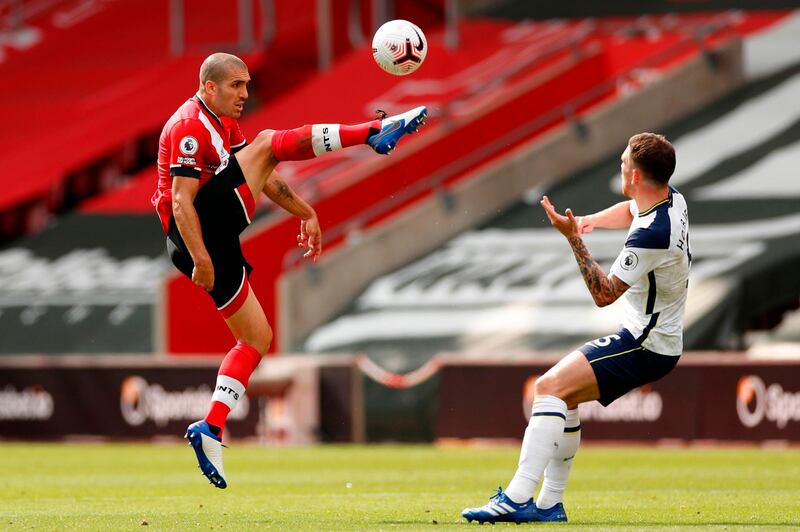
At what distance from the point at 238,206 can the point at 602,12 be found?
2029 centimetres

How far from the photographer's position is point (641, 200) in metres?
9.15

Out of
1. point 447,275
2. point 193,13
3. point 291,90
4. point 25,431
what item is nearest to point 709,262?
point 447,275

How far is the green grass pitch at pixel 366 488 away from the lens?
31.6ft

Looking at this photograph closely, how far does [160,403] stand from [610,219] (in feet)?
42.5

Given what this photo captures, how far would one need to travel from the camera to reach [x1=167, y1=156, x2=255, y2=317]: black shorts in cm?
1022

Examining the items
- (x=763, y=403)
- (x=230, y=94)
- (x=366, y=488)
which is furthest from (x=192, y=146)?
(x=763, y=403)

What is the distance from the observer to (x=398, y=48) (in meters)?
10.9

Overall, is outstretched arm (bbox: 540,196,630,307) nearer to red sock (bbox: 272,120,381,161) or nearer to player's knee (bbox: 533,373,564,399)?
player's knee (bbox: 533,373,564,399)

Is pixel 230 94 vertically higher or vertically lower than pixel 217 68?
lower

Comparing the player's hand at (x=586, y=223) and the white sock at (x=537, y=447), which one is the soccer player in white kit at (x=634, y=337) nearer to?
the white sock at (x=537, y=447)

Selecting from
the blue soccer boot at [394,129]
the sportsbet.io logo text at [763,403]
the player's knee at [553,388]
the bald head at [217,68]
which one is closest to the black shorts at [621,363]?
the player's knee at [553,388]

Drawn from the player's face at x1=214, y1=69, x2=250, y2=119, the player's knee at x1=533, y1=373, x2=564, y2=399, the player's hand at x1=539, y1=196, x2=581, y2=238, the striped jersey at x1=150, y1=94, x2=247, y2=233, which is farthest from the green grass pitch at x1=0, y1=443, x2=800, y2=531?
the player's face at x1=214, y1=69, x2=250, y2=119

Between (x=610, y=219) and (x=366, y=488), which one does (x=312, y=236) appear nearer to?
(x=610, y=219)

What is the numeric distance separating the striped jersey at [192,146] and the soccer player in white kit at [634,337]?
2314 millimetres
